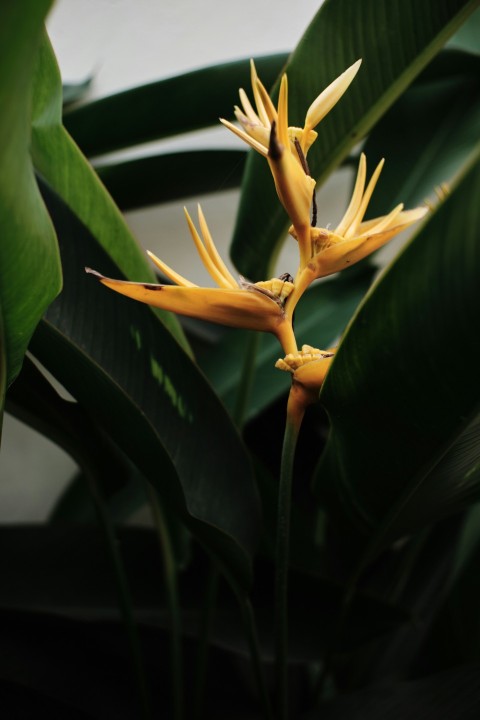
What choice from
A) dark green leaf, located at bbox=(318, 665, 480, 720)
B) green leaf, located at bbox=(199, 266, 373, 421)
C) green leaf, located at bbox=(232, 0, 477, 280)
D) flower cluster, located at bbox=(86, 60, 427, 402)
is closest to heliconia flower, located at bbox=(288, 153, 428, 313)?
flower cluster, located at bbox=(86, 60, 427, 402)

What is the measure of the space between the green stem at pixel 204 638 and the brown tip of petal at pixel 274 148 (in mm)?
460

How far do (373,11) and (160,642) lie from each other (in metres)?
0.68

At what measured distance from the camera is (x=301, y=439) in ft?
3.14

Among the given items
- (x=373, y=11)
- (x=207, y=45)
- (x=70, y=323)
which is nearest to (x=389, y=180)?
(x=373, y=11)

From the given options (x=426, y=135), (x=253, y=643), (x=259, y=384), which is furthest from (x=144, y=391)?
(x=426, y=135)

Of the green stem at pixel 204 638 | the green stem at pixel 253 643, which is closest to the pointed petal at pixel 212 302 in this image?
the green stem at pixel 253 643

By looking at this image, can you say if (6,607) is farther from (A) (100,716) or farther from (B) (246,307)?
(B) (246,307)

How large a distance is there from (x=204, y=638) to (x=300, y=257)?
439mm

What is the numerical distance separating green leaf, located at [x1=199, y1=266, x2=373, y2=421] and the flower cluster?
44 cm

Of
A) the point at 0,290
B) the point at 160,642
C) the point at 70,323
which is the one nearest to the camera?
the point at 0,290

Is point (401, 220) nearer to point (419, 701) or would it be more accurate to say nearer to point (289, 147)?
point (289, 147)

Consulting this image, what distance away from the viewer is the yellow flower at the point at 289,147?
0.33m

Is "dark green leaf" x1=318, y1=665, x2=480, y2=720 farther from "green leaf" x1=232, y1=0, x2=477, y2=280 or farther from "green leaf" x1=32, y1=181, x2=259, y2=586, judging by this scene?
"green leaf" x1=232, y1=0, x2=477, y2=280

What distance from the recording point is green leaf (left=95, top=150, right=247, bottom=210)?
783 millimetres
